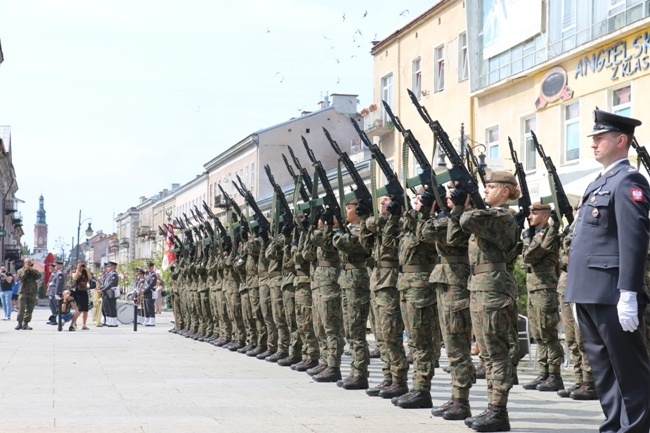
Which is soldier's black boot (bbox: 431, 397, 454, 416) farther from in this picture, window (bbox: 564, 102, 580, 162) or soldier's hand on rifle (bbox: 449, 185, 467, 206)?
window (bbox: 564, 102, 580, 162)

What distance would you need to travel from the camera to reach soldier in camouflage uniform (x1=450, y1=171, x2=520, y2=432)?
8.09 meters

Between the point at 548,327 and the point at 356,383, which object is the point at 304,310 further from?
the point at 548,327

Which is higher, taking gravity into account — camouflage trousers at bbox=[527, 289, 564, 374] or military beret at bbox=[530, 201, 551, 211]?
military beret at bbox=[530, 201, 551, 211]

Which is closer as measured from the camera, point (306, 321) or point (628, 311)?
point (628, 311)

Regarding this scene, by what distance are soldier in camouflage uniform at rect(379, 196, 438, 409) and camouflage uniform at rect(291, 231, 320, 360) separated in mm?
3606

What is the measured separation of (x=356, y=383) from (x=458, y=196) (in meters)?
3.12

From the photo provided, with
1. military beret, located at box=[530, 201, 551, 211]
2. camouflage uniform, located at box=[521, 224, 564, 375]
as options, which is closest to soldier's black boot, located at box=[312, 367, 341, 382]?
camouflage uniform, located at box=[521, 224, 564, 375]

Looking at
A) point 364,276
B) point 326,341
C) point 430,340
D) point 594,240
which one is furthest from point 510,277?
point 326,341

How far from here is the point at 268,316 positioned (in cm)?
1555

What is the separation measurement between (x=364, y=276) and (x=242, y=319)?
21.9ft

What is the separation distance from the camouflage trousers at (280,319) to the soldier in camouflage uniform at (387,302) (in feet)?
14.0

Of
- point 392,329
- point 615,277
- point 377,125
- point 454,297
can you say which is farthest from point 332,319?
point 377,125

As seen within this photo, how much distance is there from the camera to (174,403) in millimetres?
9773

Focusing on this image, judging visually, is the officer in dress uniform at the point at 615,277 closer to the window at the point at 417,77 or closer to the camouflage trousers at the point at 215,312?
the camouflage trousers at the point at 215,312
